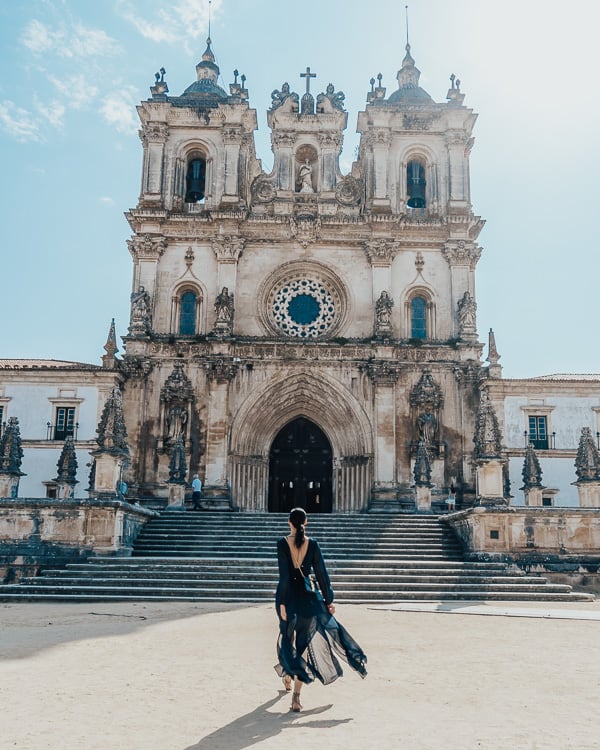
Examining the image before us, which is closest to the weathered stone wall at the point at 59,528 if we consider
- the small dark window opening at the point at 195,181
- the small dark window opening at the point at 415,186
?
the small dark window opening at the point at 195,181

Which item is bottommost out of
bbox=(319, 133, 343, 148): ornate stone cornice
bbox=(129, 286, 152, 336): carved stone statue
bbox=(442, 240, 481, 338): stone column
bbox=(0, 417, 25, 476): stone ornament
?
bbox=(0, 417, 25, 476): stone ornament

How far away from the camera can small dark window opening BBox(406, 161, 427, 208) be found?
35.4m

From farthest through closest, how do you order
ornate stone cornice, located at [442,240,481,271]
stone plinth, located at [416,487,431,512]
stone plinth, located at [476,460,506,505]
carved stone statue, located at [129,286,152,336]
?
ornate stone cornice, located at [442,240,481,271], carved stone statue, located at [129,286,152,336], stone plinth, located at [416,487,431,512], stone plinth, located at [476,460,506,505]

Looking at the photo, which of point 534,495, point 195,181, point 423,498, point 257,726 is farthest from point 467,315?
point 257,726

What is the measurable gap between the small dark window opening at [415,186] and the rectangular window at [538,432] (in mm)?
11317

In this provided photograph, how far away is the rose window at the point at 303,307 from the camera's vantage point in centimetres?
3347

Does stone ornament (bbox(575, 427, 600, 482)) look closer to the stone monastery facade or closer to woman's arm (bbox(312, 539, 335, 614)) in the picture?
the stone monastery facade

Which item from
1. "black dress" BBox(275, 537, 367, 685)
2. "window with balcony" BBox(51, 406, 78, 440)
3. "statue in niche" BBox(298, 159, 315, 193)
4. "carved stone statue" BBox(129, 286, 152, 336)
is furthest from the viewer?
"statue in niche" BBox(298, 159, 315, 193)

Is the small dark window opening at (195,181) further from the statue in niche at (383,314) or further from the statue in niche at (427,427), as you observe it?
the statue in niche at (427,427)

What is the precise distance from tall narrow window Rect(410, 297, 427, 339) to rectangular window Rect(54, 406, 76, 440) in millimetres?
15028

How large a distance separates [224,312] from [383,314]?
6.72 meters

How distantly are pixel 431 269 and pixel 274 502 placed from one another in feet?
40.7

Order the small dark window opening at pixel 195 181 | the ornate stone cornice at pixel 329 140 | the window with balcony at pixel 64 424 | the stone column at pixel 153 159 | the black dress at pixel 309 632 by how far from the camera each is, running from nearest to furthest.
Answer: the black dress at pixel 309 632, the window with balcony at pixel 64 424, the stone column at pixel 153 159, the ornate stone cornice at pixel 329 140, the small dark window opening at pixel 195 181

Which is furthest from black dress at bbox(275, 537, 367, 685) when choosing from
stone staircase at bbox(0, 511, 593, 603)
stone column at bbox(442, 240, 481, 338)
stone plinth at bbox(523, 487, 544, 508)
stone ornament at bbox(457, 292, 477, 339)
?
stone column at bbox(442, 240, 481, 338)
